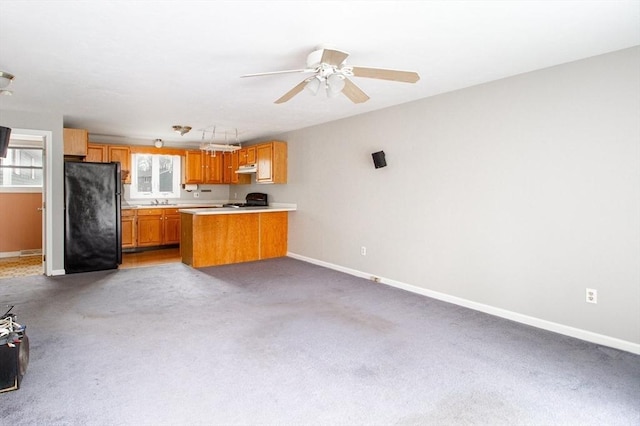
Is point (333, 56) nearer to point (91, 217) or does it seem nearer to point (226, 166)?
point (91, 217)

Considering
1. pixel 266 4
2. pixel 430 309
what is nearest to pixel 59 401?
pixel 266 4

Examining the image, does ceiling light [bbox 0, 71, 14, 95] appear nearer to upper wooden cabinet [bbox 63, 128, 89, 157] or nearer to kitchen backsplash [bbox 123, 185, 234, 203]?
upper wooden cabinet [bbox 63, 128, 89, 157]

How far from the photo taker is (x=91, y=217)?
526 cm

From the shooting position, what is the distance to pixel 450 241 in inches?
156

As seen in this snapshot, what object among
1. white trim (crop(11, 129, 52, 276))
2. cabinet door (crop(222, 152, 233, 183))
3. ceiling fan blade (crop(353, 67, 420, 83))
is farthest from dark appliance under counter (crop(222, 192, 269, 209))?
ceiling fan blade (crop(353, 67, 420, 83))

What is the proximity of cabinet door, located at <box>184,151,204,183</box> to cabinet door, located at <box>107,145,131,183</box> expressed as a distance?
3.72 feet

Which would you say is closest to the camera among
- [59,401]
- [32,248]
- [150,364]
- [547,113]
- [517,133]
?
[59,401]

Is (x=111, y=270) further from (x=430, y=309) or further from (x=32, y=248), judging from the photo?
(x=430, y=309)

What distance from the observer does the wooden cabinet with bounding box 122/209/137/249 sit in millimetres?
6961

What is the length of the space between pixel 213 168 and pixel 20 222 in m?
3.64

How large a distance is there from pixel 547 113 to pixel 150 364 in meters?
3.82

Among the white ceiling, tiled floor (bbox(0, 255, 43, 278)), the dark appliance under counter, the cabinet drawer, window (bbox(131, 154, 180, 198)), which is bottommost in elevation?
tiled floor (bbox(0, 255, 43, 278))

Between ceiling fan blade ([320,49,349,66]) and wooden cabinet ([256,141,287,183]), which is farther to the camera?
wooden cabinet ([256,141,287,183])

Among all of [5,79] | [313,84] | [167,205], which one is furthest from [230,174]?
[313,84]
